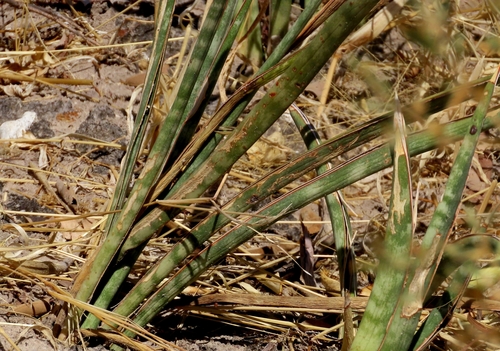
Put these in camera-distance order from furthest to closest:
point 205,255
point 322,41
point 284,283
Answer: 1. point 284,283
2. point 205,255
3. point 322,41

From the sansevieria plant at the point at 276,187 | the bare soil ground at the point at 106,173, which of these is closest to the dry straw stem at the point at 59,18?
the bare soil ground at the point at 106,173

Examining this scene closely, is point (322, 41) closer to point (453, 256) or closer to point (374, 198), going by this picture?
point (453, 256)

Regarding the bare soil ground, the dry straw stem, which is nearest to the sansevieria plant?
the bare soil ground

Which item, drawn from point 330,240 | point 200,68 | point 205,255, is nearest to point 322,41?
point 200,68

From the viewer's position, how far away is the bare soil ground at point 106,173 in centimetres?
122

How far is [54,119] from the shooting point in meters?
1.80

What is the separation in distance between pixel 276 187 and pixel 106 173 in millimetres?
799

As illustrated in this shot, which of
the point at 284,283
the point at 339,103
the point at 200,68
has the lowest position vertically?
the point at 284,283

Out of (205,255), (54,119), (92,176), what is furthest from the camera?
(54,119)

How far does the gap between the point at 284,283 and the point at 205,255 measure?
1.08ft

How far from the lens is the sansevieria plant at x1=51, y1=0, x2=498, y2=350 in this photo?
83cm

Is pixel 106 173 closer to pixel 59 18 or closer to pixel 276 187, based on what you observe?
pixel 59 18

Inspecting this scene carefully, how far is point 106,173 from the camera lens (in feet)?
5.50

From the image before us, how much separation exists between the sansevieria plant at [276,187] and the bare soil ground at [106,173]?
0.08 metres
